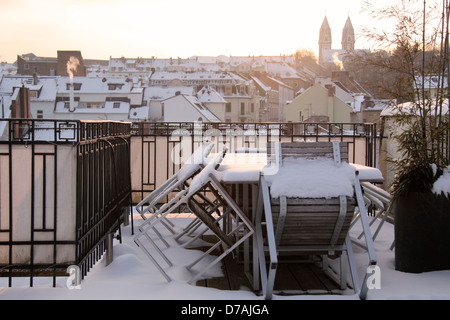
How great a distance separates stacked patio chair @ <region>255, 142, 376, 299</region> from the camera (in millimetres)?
5254

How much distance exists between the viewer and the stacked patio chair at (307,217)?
525cm

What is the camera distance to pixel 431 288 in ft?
18.1

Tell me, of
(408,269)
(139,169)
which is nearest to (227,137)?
(139,169)

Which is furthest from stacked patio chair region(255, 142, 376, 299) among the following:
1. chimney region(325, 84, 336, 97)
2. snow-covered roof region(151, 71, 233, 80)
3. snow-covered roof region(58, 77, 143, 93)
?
snow-covered roof region(151, 71, 233, 80)

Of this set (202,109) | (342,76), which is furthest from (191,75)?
(342,76)

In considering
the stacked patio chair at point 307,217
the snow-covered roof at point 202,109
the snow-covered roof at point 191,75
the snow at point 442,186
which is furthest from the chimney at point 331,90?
the stacked patio chair at point 307,217

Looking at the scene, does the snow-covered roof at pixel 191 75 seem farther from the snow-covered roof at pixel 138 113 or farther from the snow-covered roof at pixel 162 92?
the snow-covered roof at pixel 138 113

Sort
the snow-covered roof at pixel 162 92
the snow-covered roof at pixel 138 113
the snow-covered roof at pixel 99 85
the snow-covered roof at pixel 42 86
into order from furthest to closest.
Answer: the snow-covered roof at pixel 162 92, the snow-covered roof at pixel 99 85, the snow-covered roof at pixel 42 86, the snow-covered roof at pixel 138 113

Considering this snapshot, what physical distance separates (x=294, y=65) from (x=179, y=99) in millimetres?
81235

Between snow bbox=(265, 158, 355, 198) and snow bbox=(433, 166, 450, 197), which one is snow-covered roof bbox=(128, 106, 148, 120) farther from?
snow bbox=(265, 158, 355, 198)

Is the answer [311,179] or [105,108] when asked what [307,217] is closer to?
[311,179]

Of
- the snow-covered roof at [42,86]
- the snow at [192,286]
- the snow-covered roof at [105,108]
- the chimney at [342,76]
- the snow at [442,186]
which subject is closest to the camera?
the snow at [192,286]

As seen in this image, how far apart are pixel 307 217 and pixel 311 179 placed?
33 centimetres
